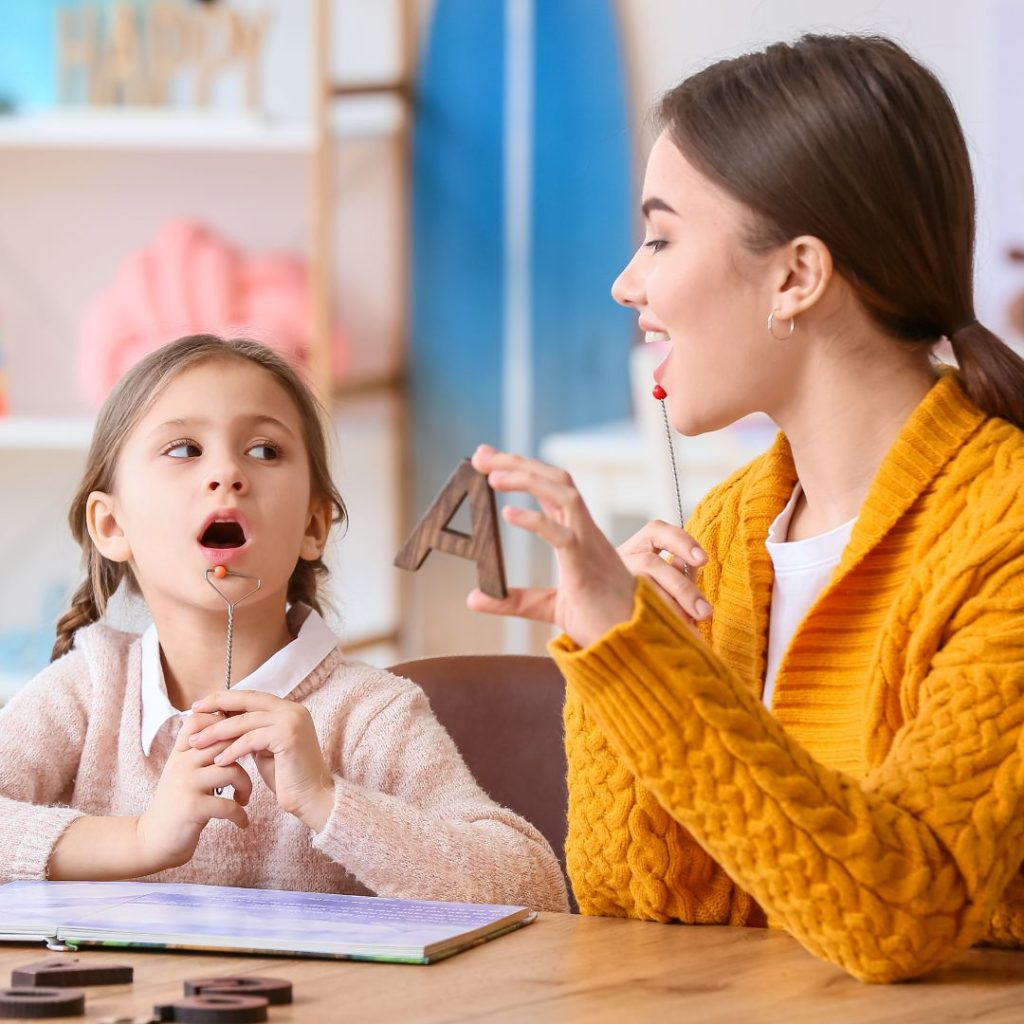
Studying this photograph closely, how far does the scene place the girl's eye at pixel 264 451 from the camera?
59.6 inches

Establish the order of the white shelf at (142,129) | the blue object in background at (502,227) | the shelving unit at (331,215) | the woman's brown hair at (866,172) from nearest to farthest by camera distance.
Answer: the woman's brown hair at (866,172)
the shelving unit at (331,215)
the white shelf at (142,129)
the blue object in background at (502,227)

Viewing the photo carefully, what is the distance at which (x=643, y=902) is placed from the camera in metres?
1.34

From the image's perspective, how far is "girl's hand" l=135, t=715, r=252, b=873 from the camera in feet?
4.35

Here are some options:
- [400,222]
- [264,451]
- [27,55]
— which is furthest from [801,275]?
[27,55]

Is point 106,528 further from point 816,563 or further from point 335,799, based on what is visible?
point 816,563

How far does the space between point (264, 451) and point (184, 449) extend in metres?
0.07

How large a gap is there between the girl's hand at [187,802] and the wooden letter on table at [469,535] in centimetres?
26

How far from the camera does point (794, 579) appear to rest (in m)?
1.45

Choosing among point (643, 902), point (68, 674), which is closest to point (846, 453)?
point (643, 902)

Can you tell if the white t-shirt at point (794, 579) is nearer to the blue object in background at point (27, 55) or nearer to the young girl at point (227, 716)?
the young girl at point (227, 716)

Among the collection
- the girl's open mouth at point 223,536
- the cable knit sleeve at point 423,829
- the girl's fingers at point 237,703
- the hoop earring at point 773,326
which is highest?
the hoop earring at point 773,326

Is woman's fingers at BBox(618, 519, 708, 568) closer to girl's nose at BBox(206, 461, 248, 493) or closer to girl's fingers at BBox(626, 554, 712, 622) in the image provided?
girl's fingers at BBox(626, 554, 712, 622)

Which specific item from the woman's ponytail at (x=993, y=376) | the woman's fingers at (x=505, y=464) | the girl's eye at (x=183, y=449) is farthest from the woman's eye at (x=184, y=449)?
the woman's ponytail at (x=993, y=376)

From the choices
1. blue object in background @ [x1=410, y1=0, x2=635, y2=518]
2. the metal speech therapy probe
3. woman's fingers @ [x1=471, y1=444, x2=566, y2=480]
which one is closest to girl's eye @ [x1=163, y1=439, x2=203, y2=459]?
the metal speech therapy probe
